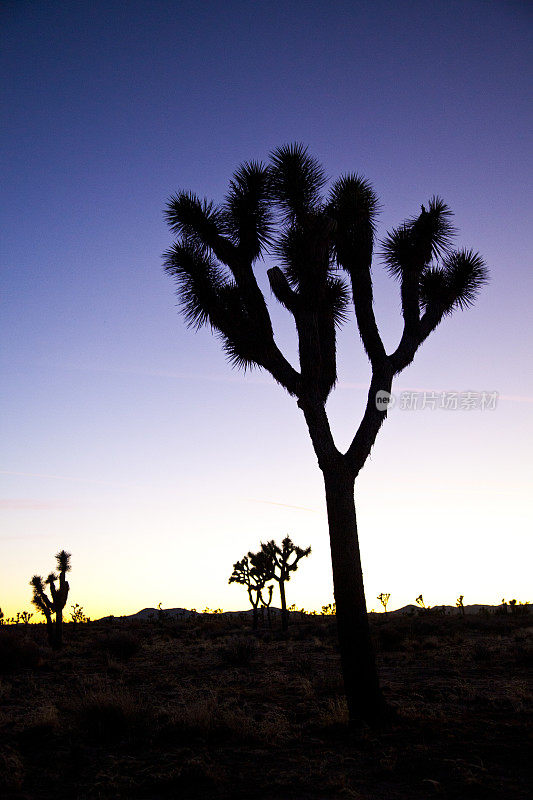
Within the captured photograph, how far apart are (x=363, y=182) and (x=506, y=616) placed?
81.3ft

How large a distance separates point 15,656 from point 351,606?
11.4m

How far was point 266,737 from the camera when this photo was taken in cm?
671

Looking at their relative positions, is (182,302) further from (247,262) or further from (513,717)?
(513,717)

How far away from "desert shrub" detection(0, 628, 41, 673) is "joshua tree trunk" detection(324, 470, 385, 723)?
1087 cm

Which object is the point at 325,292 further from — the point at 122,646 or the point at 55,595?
the point at 55,595

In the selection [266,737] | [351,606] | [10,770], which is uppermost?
[351,606]

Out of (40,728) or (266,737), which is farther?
(40,728)

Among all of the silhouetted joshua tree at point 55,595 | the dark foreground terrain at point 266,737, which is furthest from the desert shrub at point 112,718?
the silhouetted joshua tree at point 55,595

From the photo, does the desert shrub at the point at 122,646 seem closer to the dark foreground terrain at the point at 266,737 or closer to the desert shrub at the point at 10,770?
the dark foreground terrain at the point at 266,737

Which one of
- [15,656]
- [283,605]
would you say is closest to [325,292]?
[15,656]

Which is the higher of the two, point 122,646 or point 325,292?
point 325,292

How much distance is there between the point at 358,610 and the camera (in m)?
7.64

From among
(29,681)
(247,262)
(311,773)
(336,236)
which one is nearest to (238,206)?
(247,262)

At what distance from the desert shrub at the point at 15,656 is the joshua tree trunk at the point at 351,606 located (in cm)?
1087
